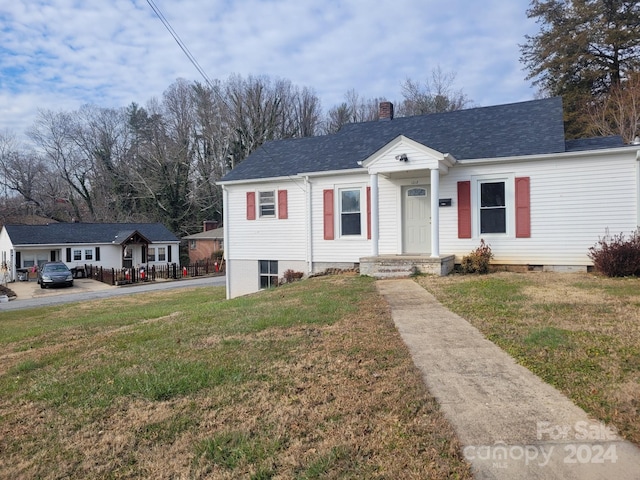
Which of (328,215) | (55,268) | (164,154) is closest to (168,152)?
(164,154)

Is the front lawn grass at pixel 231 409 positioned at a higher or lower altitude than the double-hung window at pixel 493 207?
lower

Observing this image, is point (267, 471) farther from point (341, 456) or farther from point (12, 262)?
point (12, 262)

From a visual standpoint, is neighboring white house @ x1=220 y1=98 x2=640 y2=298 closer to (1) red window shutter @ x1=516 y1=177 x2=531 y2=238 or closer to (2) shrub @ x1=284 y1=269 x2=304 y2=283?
(1) red window shutter @ x1=516 y1=177 x2=531 y2=238

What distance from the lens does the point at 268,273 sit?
15742 millimetres

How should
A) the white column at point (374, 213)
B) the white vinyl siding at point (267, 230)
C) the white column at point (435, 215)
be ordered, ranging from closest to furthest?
the white column at point (435, 215)
the white column at point (374, 213)
the white vinyl siding at point (267, 230)

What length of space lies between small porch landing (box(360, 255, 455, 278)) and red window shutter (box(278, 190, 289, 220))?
4234mm

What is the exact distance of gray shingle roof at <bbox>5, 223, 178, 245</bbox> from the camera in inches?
1202

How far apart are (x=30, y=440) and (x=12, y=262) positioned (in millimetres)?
32991

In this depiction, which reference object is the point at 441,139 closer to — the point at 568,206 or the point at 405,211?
the point at 405,211

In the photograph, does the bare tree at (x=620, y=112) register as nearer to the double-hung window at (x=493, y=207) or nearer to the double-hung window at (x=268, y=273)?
the double-hung window at (x=493, y=207)

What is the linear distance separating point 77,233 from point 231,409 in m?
34.2

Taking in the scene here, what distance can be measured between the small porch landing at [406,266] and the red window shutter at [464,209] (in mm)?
1077

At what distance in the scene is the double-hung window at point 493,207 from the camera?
12.3 metres

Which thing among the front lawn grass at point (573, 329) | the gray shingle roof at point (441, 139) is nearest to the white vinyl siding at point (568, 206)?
the gray shingle roof at point (441, 139)
